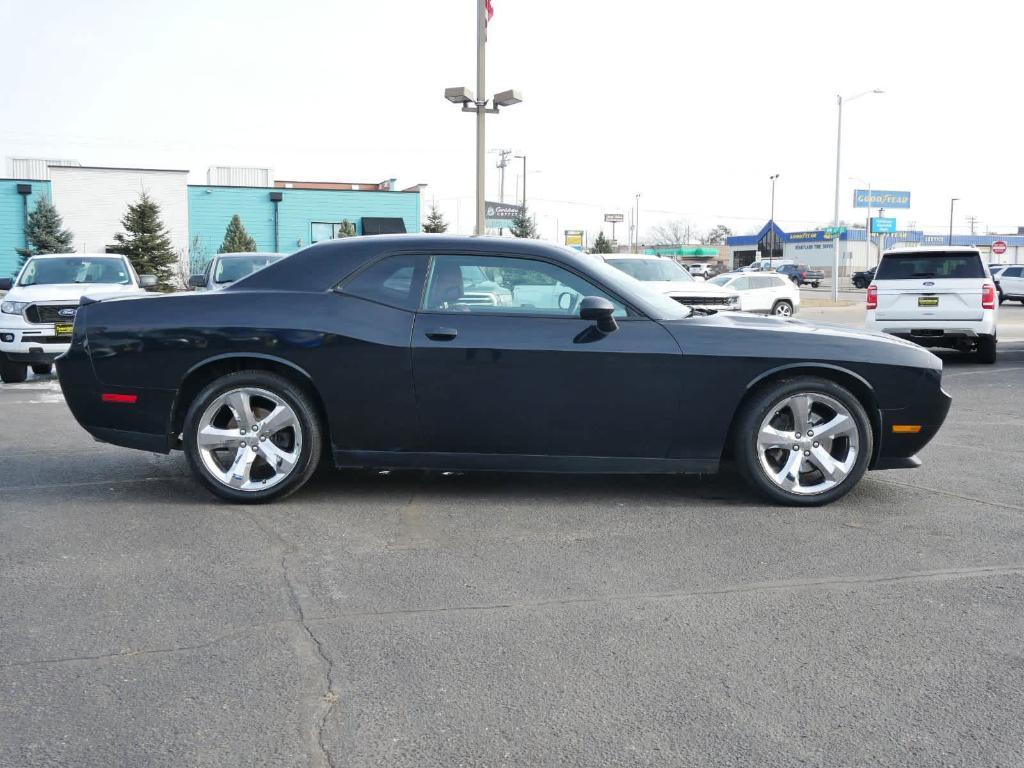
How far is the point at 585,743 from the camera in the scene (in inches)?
110

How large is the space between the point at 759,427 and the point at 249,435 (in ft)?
9.32

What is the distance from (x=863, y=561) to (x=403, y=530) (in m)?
2.23

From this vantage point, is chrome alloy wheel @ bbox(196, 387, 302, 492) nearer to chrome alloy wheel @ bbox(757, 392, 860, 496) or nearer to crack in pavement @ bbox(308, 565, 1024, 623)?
crack in pavement @ bbox(308, 565, 1024, 623)

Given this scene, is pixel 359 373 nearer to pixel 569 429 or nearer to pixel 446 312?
pixel 446 312

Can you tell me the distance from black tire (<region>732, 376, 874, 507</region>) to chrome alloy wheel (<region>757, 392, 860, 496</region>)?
21mm

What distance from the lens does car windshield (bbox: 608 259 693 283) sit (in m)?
16.9

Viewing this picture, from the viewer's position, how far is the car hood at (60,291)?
41.2 feet

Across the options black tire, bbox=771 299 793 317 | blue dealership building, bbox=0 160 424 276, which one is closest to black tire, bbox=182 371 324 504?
black tire, bbox=771 299 793 317

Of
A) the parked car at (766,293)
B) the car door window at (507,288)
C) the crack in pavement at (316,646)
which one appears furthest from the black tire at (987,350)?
the parked car at (766,293)

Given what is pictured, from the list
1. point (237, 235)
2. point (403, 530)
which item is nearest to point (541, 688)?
point (403, 530)

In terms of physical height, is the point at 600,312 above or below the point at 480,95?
below

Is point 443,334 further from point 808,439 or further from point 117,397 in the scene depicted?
point 808,439

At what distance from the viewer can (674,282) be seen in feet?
53.7

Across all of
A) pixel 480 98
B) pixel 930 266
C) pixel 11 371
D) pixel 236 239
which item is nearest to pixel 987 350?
pixel 930 266
